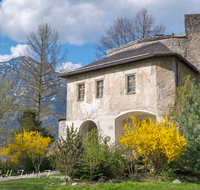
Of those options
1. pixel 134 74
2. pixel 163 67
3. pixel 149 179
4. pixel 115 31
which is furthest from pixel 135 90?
pixel 115 31

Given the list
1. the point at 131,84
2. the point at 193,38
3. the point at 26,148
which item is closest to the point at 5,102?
the point at 26,148

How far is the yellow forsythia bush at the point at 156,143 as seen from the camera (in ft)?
27.1

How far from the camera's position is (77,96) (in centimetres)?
1633

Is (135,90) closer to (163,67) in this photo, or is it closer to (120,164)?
(163,67)

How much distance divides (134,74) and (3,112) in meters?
9.92

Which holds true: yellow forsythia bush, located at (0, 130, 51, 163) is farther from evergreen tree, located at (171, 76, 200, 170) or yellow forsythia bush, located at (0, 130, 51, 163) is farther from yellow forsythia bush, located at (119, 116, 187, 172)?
evergreen tree, located at (171, 76, 200, 170)

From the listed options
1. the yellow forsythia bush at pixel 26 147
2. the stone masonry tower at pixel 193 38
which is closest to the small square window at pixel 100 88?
the yellow forsythia bush at pixel 26 147

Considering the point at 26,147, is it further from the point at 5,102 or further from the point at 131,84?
the point at 131,84

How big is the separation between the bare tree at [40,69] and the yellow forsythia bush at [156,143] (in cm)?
1466

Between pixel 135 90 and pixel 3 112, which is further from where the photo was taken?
pixel 3 112

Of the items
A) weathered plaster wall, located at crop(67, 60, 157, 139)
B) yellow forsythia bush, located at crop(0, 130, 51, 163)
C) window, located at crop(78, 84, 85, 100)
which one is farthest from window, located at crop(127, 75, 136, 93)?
yellow forsythia bush, located at crop(0, 130, 51, 163)

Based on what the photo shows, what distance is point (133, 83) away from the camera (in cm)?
1393

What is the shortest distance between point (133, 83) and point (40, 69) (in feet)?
39.3

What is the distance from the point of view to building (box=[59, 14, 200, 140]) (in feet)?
41.9
